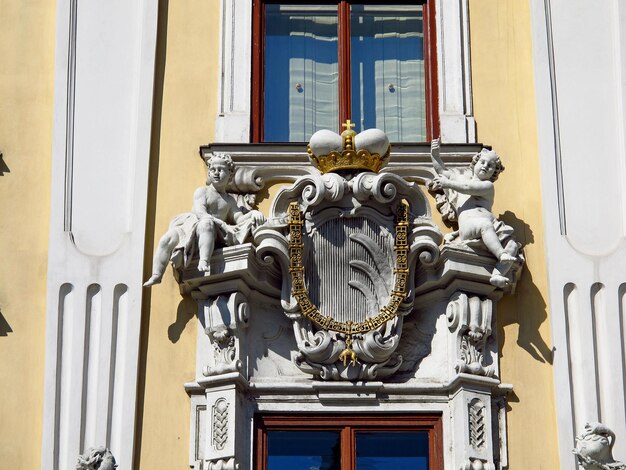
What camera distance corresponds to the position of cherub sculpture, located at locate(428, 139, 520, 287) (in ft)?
48.8

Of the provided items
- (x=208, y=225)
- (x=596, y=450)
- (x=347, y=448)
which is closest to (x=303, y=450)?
(x=347, y=448)

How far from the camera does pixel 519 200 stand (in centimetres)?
1539

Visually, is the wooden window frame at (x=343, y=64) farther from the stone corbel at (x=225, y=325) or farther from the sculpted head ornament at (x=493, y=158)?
the stone corbel at (x=225, y=325)

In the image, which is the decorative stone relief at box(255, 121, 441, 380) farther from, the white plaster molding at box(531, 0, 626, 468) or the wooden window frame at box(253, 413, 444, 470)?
the white plaster molding at box(531, 0, 626, 468)

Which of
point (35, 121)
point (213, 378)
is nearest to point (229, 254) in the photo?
point (213, 378)

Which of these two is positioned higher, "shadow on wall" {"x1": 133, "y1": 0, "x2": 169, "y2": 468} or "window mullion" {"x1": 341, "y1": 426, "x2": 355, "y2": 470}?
"shadow on wall" {"x1": 133, "y1": 0, "x2": 169, "y2": 468}

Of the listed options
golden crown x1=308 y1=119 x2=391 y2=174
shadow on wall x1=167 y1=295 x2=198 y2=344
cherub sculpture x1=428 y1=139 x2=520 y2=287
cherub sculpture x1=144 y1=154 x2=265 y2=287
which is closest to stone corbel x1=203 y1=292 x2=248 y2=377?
shadow on wall x1=167 y1=295 x2=198 y2=344

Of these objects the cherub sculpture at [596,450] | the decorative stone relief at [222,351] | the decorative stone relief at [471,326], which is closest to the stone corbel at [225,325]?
the decorative stone relief at [222,351]

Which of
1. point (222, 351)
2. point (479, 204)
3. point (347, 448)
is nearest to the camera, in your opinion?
point (347, 448)

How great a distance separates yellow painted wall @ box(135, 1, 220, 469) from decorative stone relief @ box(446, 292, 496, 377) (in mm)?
1849

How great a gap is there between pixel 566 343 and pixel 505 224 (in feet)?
3.24

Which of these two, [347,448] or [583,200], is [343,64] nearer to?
[583,200]

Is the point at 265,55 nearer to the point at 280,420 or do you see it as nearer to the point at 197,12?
the point at 197,12

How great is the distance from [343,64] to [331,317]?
7.26ft
